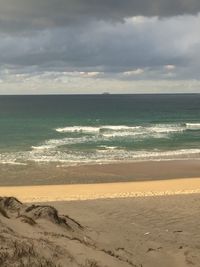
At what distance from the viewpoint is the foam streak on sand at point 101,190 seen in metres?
18.1

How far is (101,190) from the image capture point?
1977 cm

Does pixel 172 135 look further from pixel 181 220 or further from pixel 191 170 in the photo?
pixel 181 220

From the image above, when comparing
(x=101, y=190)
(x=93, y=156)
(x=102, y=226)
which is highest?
(x=102, y=226)

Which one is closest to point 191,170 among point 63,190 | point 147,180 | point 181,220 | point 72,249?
point 147,180

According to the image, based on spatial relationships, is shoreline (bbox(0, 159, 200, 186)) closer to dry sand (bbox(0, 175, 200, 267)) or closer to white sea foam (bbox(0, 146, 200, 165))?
white sea foam (bbox(0, 146, 200, 165))

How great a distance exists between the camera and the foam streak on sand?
18078 millimetres

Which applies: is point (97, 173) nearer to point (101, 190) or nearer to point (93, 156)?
point (101, 190)

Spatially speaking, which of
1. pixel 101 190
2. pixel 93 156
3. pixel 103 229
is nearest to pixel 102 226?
pixel 103 229

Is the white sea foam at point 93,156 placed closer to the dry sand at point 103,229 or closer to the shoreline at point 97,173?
the shoreline at point 97,173

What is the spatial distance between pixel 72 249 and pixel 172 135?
127 feet

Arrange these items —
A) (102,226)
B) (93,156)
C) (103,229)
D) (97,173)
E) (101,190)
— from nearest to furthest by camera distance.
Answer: (103,229) < (102,226) < (101,190) < (97,173) < (93,156)

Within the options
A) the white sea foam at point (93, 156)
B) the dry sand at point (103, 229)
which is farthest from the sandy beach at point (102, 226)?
the white sea foam at point (93, 156)

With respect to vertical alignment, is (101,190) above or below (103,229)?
below

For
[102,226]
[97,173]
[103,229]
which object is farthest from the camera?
[97,173]
